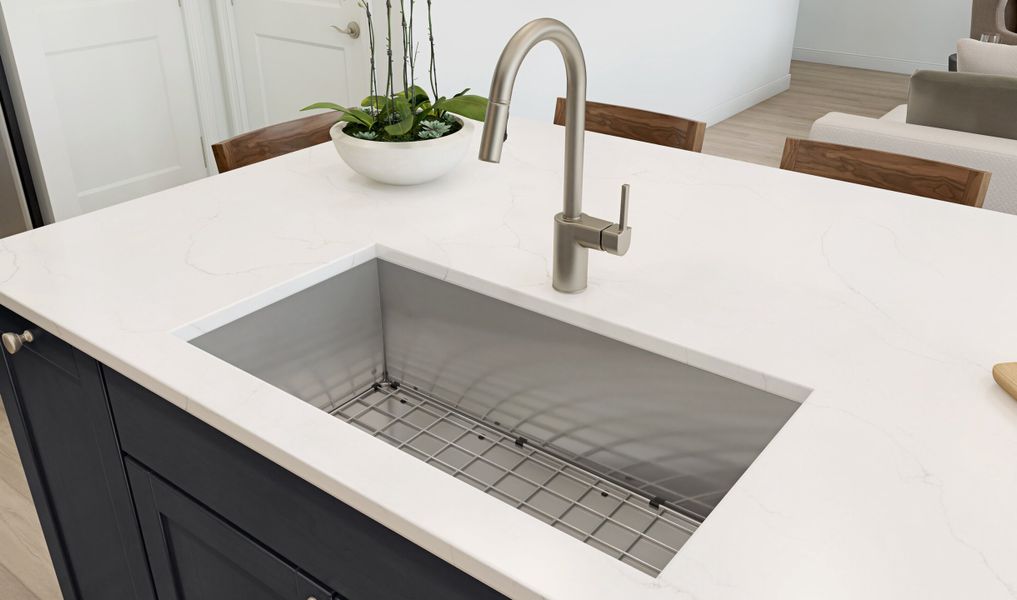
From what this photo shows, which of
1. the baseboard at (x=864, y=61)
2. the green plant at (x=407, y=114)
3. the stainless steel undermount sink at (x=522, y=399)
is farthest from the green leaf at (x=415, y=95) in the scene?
the baseboard at (x=864, y=61)

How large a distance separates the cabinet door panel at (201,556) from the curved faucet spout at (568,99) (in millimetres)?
598

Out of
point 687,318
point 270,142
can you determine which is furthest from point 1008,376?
point 270,142

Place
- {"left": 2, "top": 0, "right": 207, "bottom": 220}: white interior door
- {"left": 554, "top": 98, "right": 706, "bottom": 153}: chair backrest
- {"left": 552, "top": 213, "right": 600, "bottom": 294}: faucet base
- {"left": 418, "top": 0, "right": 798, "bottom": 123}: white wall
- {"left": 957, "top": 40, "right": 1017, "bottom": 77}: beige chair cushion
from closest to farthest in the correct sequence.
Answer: {"left": 552, "top": 213, "right": 600, "bottom": 294}: faucet base, {"left": 554, "top": 98, "right": 706, "bottom": 153}: chair backrest, {"left": 2, "top": 0, "right": 207, "bottom": 220}: white interior door, {"left": 418, "top": 0, "right": 798, "bottom": 123}: white wall, {"left": 957, "top": 40, "right": 1017, "bottom": 77}: beige chair cushion

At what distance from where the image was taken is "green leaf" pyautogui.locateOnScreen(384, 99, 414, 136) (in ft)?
5.27

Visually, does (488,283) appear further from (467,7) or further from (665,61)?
(665,61)

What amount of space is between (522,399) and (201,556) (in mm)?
540

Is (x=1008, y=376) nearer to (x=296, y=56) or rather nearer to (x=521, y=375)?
(x=521, y=375)

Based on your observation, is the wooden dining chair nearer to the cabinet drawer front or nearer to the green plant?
the green plant

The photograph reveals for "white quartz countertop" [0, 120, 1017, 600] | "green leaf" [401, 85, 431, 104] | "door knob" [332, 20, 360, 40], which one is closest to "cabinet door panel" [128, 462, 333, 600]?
"white quartz countertop" [0, 120, 1017, 600]

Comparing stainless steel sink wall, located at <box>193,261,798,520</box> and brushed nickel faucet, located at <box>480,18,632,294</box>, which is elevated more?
brushed nickel faucet, located at <box>480,18,632,294</box>

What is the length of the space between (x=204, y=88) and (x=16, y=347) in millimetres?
2687

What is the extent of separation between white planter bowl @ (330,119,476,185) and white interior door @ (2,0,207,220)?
6.92 feet

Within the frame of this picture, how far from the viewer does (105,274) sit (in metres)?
1.35

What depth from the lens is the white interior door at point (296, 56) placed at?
3.46 m
